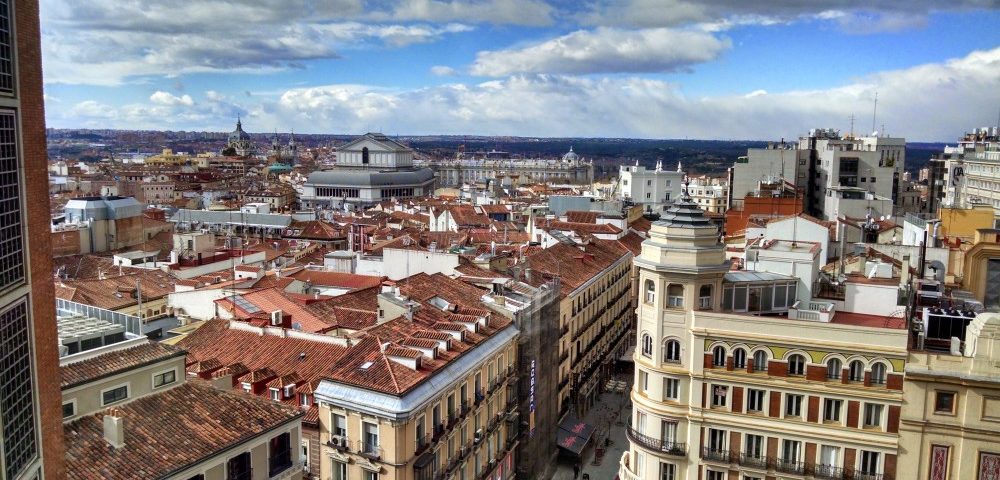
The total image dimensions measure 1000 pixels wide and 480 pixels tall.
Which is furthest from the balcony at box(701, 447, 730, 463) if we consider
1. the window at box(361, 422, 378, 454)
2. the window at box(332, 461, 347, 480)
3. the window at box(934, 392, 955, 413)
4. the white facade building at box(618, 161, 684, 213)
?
the white facade building at box(618, 161, 684, 213)

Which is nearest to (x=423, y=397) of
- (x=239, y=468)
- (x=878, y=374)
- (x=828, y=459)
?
(x=239, y=468)

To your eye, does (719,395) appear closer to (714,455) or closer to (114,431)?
(714,455)

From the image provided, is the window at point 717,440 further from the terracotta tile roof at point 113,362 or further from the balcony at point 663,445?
the terracotta tile roof at point 113,362

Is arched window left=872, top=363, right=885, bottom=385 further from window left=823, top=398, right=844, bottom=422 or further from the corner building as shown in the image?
window left=823, top=398, right=844, bottom=422

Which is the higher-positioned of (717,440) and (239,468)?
(239,468)

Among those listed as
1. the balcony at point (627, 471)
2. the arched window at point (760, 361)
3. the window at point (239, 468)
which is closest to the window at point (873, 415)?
the arched window at point (760, 361)

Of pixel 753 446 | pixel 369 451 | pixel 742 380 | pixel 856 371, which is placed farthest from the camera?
pixel 753 446

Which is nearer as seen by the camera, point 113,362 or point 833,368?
point 113,362
